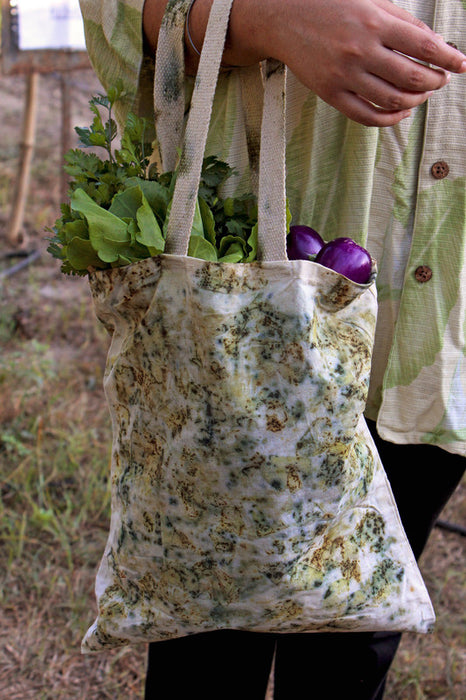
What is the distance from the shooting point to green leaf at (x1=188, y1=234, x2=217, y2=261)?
684 mm

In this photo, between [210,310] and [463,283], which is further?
[463,283]

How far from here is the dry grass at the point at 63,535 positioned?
1.57 metres

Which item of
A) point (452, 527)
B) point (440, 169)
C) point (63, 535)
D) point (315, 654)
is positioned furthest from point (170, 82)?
point (452, 527)

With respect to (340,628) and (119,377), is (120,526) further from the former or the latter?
(340,628)

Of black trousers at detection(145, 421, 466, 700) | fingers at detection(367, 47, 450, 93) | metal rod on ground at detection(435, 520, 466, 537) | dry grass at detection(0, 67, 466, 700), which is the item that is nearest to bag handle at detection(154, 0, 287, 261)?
fingers at detection(367, 47, 450, 93)

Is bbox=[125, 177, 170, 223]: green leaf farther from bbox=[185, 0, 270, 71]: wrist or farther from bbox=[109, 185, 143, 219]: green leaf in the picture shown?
bbox=[185, 0, 270, 71]: wrist

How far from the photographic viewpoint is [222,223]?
0.76 metres

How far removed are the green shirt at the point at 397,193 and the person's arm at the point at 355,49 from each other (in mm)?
127

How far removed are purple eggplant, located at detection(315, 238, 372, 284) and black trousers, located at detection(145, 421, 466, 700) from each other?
0.29 meters

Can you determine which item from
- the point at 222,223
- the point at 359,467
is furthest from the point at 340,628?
the point at 222,223

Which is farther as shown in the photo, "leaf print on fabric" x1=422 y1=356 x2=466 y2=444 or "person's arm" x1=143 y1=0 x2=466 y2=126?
"leaf print on fabric" x1=422 y1=356 x2=466 y2=444

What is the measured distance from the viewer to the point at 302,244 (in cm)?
72

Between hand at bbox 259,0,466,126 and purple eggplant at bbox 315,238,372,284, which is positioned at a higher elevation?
hand at bbox 259,0,466,126

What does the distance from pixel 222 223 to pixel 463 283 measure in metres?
0.29
